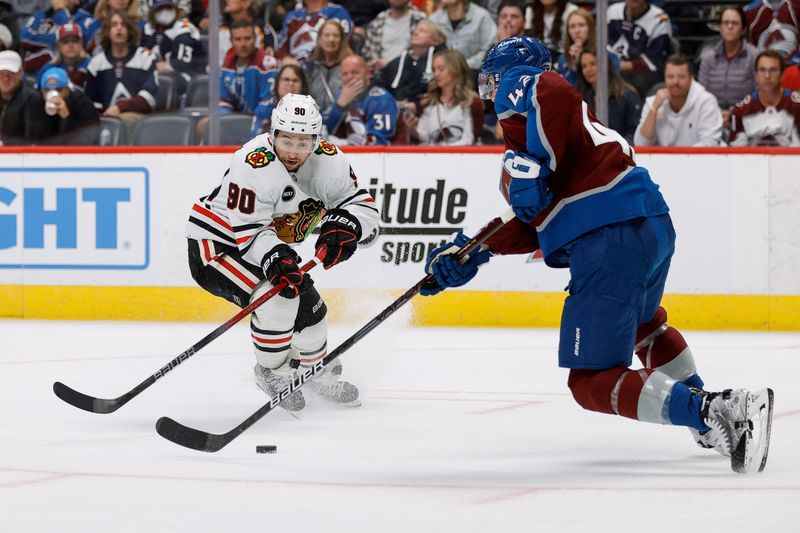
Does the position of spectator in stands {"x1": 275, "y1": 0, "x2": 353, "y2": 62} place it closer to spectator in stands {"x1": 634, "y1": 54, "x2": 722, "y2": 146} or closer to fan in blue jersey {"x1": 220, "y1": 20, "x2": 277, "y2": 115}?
fan in blue jersey {"x1": 220, "y1": 20, "x2": 277, "y2": 115}

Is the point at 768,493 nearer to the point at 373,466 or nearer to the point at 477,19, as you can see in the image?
the point at 373,466

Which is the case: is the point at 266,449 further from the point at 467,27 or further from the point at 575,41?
the point at 467,27

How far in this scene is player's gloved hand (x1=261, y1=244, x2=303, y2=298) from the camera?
13.3ft

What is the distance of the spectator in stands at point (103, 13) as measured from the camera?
325 inches

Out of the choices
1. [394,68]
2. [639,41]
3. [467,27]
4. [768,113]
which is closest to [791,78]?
[768,113]

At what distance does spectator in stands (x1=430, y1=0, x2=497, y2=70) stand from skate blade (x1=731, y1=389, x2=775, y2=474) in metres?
4.15

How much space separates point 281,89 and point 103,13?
1.73 metres

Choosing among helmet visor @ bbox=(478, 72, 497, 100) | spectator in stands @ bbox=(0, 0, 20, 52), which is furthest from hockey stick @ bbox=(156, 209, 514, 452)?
spectator in stands @ bbox=(0, 0, 20, 52)

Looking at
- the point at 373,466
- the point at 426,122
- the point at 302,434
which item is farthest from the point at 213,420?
the point at 426,122

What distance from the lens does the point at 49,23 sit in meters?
8.38

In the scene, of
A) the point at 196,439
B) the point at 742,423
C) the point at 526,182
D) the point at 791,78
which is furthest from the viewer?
the point at 791,78

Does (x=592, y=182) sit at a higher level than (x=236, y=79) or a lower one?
lower

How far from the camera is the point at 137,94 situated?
7711mm

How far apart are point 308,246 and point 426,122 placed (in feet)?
2.82
